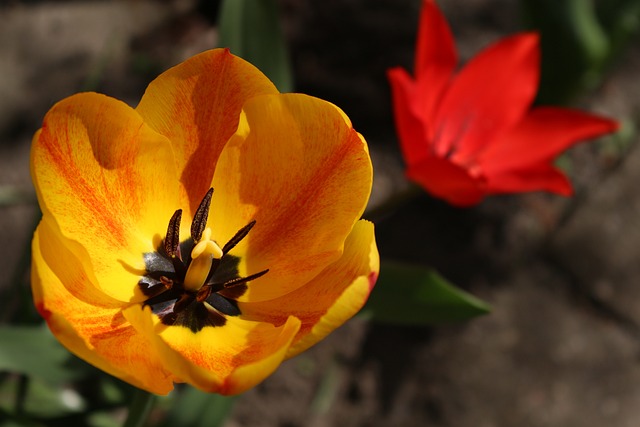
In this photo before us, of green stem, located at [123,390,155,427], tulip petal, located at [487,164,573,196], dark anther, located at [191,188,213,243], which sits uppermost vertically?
dark anther, located at [191,188,213,243]

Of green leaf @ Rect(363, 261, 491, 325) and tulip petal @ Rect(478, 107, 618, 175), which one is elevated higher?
tulip petal @ Rect(478, 107, 618, 175)

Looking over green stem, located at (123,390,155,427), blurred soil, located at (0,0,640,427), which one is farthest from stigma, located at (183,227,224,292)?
blurred soil, located at (0,0,640,427)

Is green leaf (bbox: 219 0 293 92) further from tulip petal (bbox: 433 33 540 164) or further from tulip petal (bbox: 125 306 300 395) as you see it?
tulip petal (bbox: 125 306 300 395)

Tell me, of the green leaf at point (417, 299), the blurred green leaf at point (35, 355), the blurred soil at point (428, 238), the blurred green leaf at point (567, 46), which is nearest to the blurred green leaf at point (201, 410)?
the blurred green leaf at point (35, 355)

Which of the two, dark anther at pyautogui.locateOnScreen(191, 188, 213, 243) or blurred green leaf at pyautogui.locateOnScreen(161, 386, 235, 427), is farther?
blurred green leaf at pyautogui.locateOnScreen(161, 386, 235, 427)

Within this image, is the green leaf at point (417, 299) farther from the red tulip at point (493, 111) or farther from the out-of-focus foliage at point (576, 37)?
the out-of-focus foliage at point (576, 37)

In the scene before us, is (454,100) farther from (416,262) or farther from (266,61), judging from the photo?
(416,262)

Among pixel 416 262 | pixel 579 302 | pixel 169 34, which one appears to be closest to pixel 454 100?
pixel 416 262

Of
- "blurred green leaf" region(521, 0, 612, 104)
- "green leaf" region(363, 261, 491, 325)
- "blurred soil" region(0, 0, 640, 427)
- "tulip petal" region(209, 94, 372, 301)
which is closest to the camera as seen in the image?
"tulip petal" region(209, 94, 372, 301)
